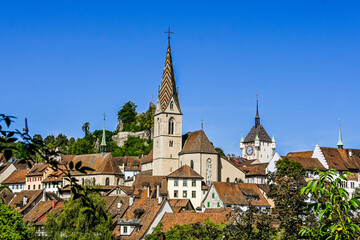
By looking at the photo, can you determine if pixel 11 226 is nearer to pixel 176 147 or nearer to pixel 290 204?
pixel 290 204

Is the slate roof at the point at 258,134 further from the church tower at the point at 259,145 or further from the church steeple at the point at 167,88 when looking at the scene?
the church steeple at the point at 167,88

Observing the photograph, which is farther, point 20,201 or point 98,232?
point 20,201

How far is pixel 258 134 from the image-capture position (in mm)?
149250

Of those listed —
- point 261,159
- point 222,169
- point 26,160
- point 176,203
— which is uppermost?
point 261,159

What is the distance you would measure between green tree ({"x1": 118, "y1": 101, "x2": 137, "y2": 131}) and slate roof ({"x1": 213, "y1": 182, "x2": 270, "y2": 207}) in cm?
7504

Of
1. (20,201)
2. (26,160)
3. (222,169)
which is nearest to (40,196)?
(20,201)

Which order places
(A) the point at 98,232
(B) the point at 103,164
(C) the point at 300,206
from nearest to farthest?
A: 1. (C) the point at 300,206
2. (A) the point at 98,232
3. (B) the point at 103,164

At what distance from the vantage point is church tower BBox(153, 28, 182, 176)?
89.7 metres

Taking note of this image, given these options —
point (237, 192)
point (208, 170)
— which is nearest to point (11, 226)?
point (237, 192)

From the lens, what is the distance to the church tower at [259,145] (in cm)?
14716

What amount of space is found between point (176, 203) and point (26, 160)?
6547cm

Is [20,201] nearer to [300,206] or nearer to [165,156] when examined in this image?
[165,156]

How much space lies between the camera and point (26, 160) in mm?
7484

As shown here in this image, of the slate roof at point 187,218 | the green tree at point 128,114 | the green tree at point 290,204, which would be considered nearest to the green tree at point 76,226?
the slate roof at point 187,218
